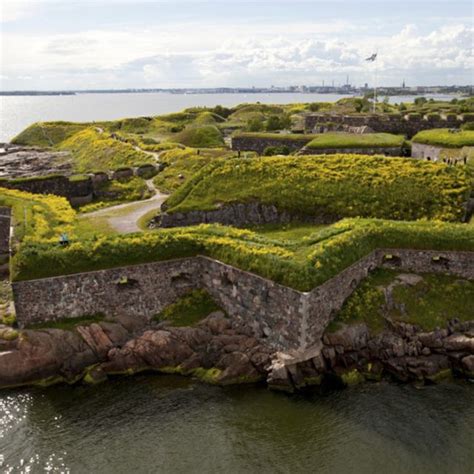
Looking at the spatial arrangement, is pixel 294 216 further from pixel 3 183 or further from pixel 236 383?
pixel 3 183

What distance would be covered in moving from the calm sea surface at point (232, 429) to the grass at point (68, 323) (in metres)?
3.54

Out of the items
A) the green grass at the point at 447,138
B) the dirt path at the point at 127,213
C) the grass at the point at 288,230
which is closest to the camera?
the grass at the point at 288,230

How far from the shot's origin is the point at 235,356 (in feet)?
92.4

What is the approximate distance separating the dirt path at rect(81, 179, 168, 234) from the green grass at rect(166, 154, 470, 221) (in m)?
3.16

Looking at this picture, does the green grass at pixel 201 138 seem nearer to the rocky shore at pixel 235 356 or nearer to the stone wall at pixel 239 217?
the stone wall at pixel 239 217

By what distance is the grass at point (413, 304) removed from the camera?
2902 cm

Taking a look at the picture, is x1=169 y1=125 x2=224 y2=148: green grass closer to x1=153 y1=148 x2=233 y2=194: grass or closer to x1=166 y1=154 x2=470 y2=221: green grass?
x1=153 y1=148 x2=233 y2=194: grass

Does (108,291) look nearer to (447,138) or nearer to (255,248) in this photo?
(255,248)

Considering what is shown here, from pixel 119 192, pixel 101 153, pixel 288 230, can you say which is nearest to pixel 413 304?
pixel 288 230

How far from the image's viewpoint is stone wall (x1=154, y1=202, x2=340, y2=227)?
39.4 m

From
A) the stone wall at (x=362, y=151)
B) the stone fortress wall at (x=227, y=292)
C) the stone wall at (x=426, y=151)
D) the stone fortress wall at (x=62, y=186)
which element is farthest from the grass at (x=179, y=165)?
the stone wall at (x=426, y=151)

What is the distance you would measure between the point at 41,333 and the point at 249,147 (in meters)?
41.0

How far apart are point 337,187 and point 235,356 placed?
18.2 meters

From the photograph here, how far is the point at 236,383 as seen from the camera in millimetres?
27234
